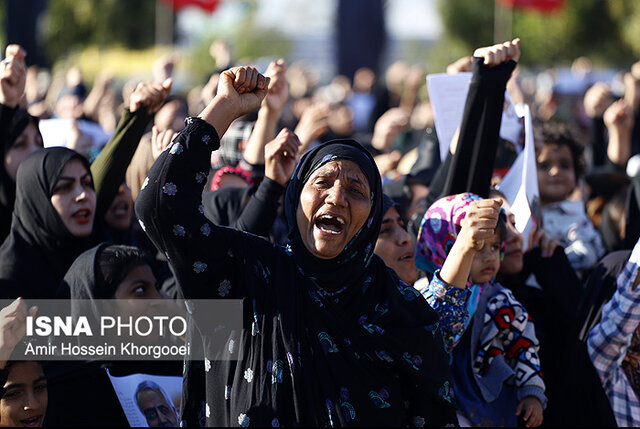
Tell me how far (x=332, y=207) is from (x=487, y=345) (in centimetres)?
113

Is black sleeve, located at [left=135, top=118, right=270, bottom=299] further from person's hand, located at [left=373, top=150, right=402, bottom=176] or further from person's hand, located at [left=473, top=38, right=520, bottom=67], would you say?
person's hand, located at [left=373, top=150, right=402, bottom=176]

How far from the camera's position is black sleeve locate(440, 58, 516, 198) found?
3750mm

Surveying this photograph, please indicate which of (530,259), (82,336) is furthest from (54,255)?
(530,259)

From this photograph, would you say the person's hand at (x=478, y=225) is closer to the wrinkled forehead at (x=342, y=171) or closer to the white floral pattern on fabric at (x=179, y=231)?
the wrinkled forehead at (x=342, y=171)

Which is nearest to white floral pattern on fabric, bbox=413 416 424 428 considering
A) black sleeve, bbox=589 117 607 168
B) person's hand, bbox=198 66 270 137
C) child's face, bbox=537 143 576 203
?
person's hand, bbox=198 66 270 137

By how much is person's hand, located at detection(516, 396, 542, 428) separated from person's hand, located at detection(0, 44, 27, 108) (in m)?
2.45

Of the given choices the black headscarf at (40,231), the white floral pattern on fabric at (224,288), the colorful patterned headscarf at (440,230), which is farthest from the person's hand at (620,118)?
the white floral pattern on fabric at (224,288)

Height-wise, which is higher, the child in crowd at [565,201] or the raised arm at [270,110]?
the raised arm at [270,110]

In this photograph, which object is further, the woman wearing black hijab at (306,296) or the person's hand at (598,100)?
the person's hand at (598,100)

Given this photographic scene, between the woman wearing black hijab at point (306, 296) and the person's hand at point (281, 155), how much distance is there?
706 millimetres

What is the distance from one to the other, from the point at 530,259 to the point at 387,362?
1.72 meters

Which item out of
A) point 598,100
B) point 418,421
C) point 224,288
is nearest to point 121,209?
point 224,288

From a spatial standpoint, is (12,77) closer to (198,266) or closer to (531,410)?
(198,266)

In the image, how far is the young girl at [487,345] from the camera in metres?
3.42
